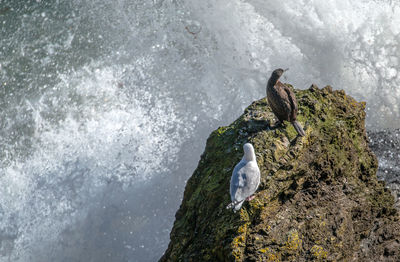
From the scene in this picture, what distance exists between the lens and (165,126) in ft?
23.1

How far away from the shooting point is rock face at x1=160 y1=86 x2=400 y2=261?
3.18 m

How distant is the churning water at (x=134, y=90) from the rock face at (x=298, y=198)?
8.49ft

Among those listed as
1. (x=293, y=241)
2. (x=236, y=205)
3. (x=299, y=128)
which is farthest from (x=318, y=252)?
(x=299, y=128)

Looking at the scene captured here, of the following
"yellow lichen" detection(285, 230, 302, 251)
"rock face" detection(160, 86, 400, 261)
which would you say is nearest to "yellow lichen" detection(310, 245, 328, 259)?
"rock face" detection(160, 86, 400, 261)

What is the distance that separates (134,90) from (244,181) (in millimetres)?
4908

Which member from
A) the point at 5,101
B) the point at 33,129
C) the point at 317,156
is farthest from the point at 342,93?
the point at 5,101

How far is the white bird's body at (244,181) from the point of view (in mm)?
3025

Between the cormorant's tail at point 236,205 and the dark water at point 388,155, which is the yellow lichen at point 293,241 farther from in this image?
the dark water at point 388,155

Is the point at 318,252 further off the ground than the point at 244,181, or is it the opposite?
the point at 244,181

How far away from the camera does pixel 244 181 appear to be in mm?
3037

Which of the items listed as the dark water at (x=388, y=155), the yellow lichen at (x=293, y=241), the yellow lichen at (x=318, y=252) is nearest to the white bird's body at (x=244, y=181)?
the yellow lichen at (x=293, y=241)

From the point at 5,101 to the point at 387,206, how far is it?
7.36m

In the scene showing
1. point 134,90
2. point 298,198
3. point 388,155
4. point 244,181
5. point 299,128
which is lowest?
point 244,181

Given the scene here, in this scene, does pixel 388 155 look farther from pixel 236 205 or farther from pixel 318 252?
pixel 236 205
